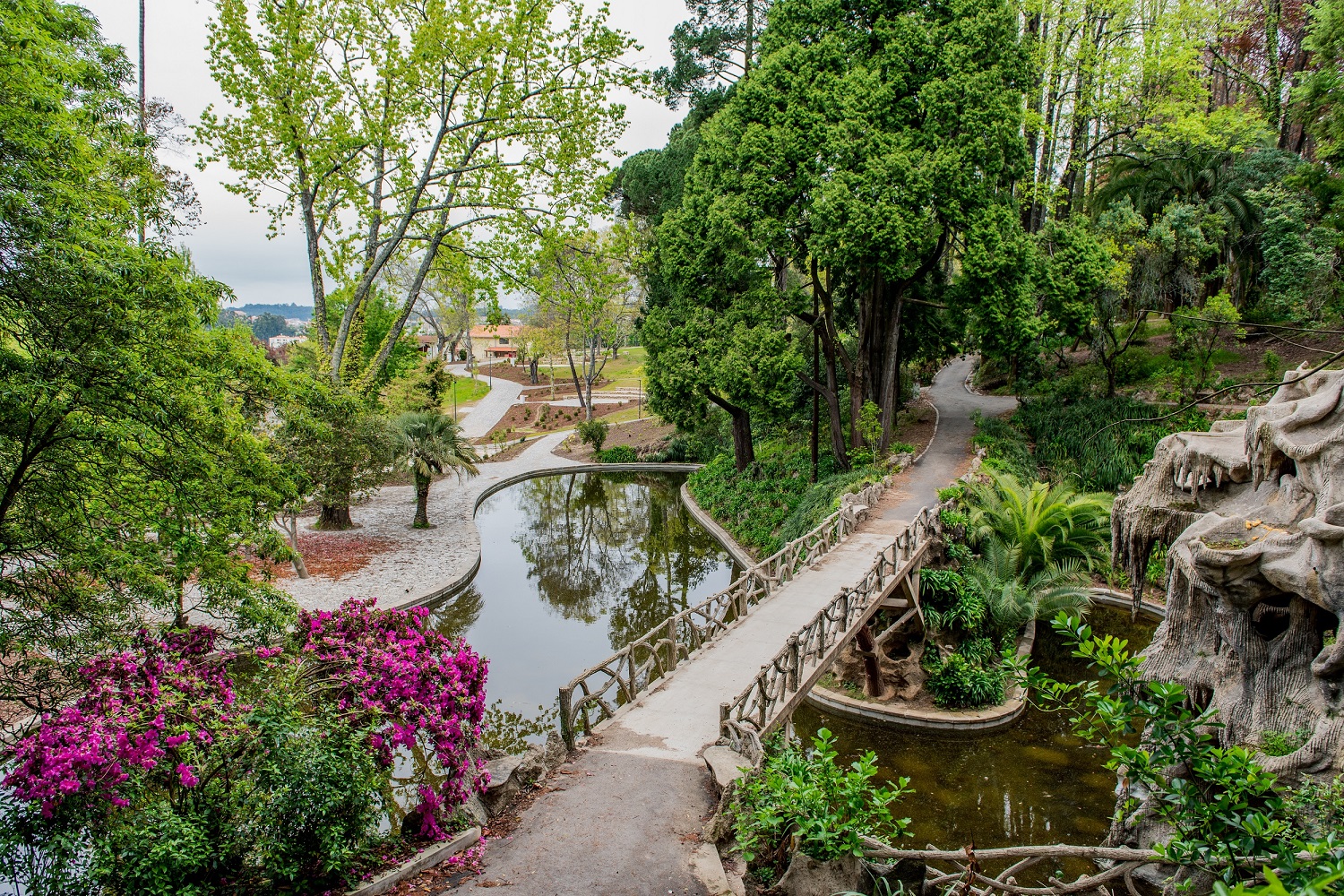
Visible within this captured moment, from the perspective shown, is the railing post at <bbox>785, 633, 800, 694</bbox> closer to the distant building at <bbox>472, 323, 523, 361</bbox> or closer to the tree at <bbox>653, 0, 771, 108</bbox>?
the tree at <bbox>653, 0, 771, 108</bbox>

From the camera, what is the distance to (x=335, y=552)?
66.2 ft

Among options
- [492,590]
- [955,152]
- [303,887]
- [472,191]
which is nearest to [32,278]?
[303,887]

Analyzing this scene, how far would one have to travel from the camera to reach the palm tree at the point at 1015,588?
578 inches

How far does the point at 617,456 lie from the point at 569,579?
52.7 ft

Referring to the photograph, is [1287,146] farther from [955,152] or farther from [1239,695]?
[1239,695]

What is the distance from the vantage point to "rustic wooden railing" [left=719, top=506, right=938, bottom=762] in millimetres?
7891

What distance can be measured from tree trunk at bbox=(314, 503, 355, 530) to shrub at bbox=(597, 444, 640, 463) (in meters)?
15.3

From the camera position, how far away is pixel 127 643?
6406 millimetres

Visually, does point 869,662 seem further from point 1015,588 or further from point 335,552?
point 335,552

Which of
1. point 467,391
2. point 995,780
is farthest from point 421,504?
point 467,391

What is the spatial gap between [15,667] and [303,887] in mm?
2837

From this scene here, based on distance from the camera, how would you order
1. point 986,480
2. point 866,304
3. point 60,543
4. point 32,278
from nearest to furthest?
point 32,278 < point 60,543 < point 986,480 < point 866,304

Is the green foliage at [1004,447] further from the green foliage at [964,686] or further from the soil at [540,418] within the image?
the soil at [540,418]

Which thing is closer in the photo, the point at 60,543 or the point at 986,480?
the point at 60,543
